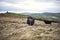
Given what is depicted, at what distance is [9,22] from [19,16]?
31 cm

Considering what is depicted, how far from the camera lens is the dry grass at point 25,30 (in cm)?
289

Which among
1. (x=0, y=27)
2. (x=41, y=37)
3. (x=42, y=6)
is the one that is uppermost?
(x=42, y=6)

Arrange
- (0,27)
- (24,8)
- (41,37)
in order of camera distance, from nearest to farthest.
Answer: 1. (41,37)
2. (0,27)
3. (24,8)

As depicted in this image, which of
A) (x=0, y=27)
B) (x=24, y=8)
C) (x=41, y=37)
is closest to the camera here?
(x=41, y=37)

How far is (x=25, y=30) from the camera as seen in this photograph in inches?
117

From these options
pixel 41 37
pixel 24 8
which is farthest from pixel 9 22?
pixel 41 37

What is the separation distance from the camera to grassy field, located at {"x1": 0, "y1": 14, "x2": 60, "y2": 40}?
9.47 feet

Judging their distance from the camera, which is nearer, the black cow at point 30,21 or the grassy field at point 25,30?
the grassy field at point 25,30

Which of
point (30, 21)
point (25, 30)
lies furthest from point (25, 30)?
point (30, 21)

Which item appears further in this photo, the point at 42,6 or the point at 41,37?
the point at 42,6

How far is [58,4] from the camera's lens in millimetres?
3223

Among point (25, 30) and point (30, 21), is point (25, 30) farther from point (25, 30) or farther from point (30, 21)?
point (30, 21)

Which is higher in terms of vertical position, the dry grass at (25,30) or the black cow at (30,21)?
the black cow at (30,21)

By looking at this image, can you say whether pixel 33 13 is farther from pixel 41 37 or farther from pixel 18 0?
pixel 41 37
